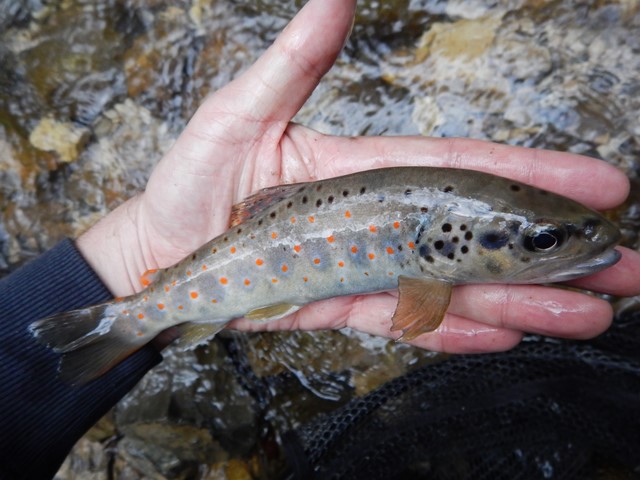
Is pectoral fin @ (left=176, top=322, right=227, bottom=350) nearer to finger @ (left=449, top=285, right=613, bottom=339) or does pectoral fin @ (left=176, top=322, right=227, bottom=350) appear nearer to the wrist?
the wrist

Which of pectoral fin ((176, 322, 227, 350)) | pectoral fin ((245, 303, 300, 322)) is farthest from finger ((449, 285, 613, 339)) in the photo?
pectoral fin ((176, 322, 227, 350))

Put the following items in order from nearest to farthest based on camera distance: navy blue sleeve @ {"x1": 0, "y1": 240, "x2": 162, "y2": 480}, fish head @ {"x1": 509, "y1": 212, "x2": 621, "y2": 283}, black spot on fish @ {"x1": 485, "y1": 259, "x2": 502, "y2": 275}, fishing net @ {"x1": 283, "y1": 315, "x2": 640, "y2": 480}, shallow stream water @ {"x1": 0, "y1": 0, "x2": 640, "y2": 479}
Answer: fish head @ {"x1": 509, "y1": 212, "x2": 621, "y2": 283}, black spot on fish @ {"x1": 485, "y1": 259, "x2": 502, "y2": 275}, navy blue sleeve @ {"x1": 0, "y1": 240, "x2": 162, "y2": 480}, fishing net @ {"x1": 283, "y1": 315, "x2": 640, "y2": 480}, shallow stream water @ {"x1": 0, "y1": 0, "x2": 640, "y2": 479}

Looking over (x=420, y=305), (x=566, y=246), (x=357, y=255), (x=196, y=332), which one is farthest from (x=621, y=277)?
(x=196, y=332)

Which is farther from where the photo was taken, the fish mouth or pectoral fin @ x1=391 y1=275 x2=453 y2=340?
pectoral fin @ x1=391 y1=275 x2=453 y2=340

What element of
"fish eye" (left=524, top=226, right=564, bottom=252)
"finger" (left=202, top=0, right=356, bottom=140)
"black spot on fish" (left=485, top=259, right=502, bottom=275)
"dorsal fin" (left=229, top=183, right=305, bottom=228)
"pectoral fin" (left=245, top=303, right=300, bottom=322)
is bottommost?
"pectoral fin" (left=245, top=303, right=300, bottom=322)

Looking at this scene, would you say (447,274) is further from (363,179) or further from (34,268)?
(34,268)

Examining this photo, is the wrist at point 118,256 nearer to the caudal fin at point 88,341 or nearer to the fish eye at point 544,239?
the caudal fin at point 88,341

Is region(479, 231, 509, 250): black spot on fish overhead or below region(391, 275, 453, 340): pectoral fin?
overhead

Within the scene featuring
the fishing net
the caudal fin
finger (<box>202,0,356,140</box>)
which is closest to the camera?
finger (<box>202,0,356,140</box>)
